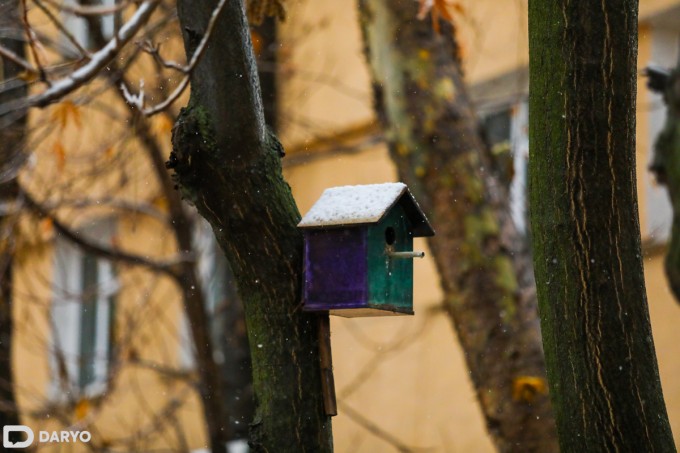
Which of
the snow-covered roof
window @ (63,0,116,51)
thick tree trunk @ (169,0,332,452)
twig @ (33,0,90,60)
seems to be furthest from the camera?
window @ (63,0,116,51)

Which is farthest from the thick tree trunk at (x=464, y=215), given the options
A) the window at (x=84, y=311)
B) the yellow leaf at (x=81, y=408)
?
the window at (x=84, y=311)

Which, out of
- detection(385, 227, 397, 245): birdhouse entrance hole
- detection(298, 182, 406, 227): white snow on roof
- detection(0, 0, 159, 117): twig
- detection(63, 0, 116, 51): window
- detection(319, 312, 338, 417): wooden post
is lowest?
detection(319, 312, 338, 417): wooden post

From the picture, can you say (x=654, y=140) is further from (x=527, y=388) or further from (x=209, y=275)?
(x=209, y=275)

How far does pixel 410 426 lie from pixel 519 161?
176 centimetres

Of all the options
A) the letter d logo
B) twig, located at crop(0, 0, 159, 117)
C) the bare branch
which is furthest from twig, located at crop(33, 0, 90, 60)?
the letter d logo

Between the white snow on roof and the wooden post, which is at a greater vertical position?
the white snow on roof

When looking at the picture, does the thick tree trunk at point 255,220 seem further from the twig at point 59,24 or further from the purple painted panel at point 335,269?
the twig at point 59,24

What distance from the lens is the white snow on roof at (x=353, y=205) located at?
2.72 meters

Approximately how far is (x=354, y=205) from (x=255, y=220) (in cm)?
32

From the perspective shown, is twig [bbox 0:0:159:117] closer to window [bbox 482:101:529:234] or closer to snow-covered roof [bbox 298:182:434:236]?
snow-covered roof [bbox 298:182:434:236]

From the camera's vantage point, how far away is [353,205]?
9.25 feet

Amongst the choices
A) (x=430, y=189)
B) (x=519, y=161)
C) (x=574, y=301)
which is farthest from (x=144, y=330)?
(x=574, y=301)

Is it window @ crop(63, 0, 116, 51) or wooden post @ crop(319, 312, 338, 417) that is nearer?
wooden post @ crop(319, 312, 338, 417)

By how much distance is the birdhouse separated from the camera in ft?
8.75
